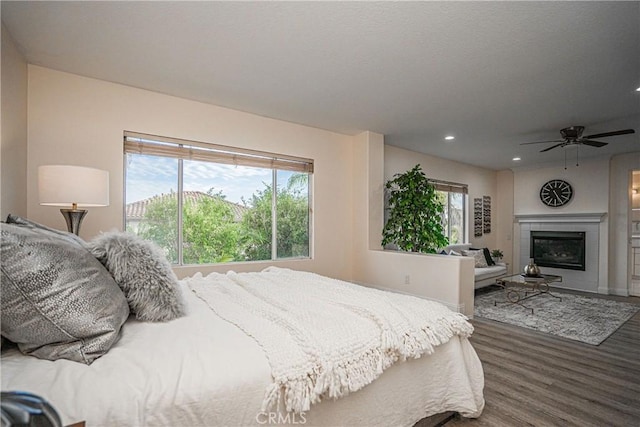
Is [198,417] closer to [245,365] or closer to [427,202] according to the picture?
[245,365]

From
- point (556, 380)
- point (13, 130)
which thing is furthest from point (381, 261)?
point (13, 130)

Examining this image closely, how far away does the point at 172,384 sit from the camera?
37.1 inches

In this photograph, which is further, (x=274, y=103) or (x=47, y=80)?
(x=274, y=103)

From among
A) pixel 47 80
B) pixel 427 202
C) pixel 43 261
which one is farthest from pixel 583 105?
pixel 47 80

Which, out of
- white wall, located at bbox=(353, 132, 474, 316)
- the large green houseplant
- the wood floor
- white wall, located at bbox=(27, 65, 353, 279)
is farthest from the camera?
the large green houseplant

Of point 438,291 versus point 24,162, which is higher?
point 24,162

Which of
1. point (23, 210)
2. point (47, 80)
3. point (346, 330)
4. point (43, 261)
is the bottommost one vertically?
point (346, 330)

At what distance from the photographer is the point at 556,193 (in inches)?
244

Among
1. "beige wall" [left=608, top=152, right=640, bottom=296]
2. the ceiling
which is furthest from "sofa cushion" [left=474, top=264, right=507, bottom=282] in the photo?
the ceiling

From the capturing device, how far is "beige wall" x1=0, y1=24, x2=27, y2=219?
2.04m

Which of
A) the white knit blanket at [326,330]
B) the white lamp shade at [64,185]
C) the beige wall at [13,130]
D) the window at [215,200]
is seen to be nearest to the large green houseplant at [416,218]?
the window at [215,200]

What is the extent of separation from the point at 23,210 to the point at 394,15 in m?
3.23

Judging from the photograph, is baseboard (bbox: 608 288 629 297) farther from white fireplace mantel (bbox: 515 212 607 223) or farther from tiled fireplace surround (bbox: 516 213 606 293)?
white fireplace mantel (bbox: 515 212 607 223)

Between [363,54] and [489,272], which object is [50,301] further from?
[489,272]
